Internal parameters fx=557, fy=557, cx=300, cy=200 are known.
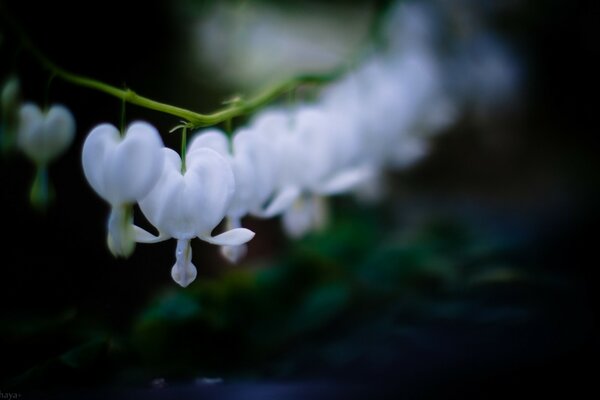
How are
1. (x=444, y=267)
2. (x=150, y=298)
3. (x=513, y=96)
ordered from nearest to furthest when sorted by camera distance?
(x=150, y=298)
(x=444, y=267)
(x=513, y=96)

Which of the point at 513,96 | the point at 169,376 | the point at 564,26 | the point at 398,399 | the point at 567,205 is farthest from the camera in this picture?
Answer: the point at 513,96

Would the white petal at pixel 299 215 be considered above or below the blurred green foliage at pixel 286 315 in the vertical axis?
above

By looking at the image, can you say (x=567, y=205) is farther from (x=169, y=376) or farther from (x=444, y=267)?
(x=169, y=376)

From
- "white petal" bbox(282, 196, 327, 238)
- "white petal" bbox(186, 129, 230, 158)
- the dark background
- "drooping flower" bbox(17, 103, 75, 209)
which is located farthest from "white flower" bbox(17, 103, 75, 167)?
"white petal" bbox(282, 196, 327, 238)

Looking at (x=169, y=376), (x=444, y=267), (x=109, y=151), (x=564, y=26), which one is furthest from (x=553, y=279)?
(x=564, y=26)

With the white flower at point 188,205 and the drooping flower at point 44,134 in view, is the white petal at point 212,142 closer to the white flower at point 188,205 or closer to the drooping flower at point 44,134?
the white flower at point 188,205

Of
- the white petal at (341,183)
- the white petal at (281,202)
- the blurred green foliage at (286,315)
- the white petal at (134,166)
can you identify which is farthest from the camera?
the white petal at (341,183)

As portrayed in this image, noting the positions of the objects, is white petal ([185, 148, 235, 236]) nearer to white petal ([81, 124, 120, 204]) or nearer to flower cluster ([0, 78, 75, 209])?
white petal ([81, 124, 120, 204])

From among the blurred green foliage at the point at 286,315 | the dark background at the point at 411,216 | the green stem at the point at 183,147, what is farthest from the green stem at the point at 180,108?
the blurred green foliage at the point at 286,315
